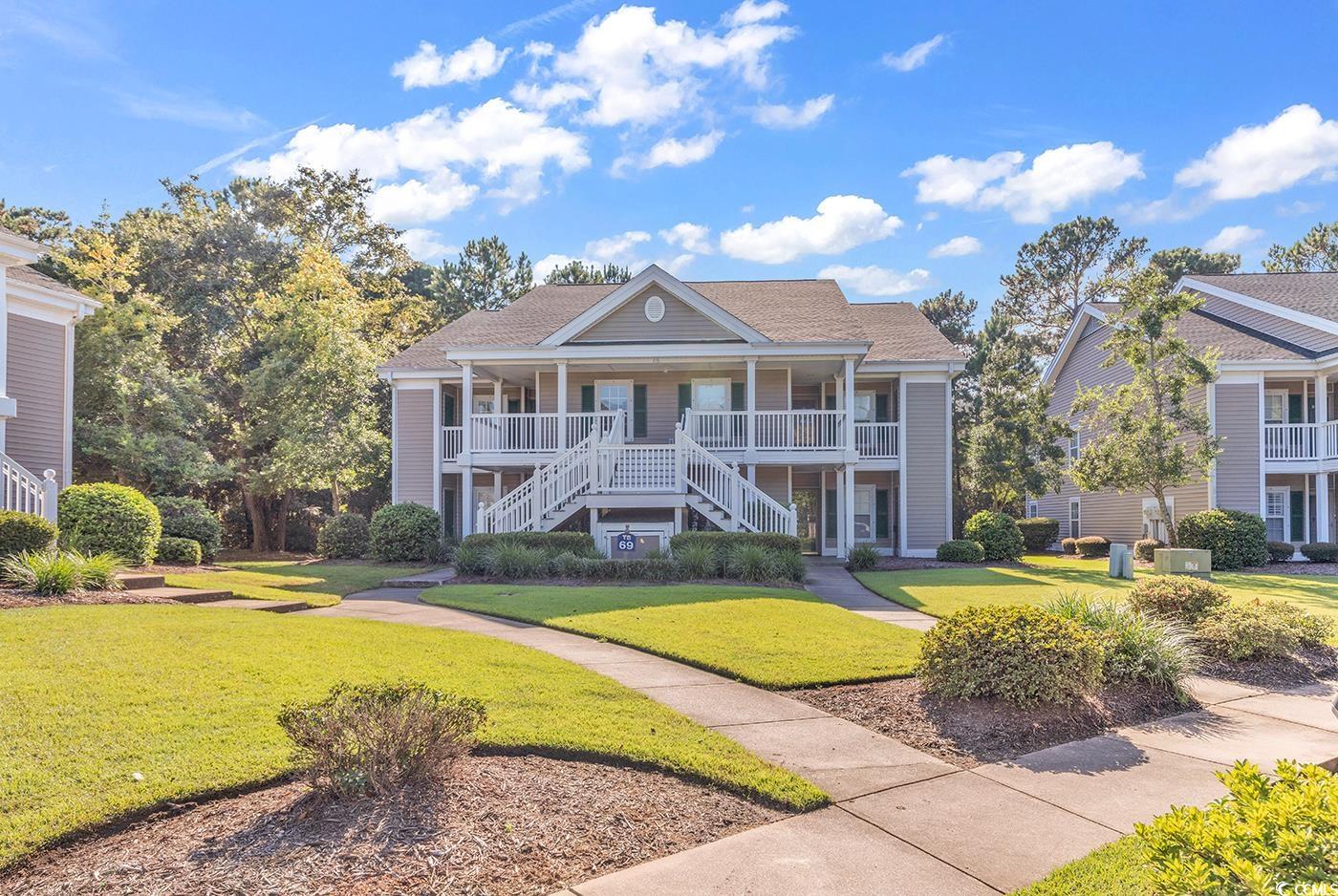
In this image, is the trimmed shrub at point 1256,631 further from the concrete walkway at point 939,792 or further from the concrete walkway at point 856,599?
the concrete walkway at point 856,599

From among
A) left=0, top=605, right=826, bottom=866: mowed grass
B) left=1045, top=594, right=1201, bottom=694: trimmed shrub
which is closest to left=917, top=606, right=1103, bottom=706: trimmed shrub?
left=1045, top=594, right=1201, bottom=694: trimmed shrub

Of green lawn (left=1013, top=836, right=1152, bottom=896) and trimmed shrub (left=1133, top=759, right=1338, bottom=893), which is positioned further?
green lawn (left=1013, top=836, right=1152, bottom=896)

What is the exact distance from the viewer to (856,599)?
12.9 meters

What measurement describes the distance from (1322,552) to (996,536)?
26.6ft

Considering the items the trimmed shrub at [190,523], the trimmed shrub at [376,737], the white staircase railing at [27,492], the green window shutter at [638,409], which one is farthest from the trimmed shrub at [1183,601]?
the trimmed shrub at [190,523]

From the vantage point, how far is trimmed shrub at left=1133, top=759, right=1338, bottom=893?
7.33ft

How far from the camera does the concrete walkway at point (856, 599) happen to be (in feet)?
35.7

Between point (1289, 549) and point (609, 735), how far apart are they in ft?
72.8

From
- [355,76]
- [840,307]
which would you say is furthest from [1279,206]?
[355,76]

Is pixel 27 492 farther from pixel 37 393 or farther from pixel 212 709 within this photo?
pixel 212 709

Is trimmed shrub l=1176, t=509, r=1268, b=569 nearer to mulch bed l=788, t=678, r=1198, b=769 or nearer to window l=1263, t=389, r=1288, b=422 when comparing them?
window l=1263, t=389, r=1288, b=422

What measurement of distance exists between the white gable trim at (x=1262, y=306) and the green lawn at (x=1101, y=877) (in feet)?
79.9

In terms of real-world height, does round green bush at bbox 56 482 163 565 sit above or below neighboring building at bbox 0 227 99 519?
below

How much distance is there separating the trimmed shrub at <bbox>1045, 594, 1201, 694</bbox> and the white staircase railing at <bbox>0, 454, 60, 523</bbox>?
14468 mm
